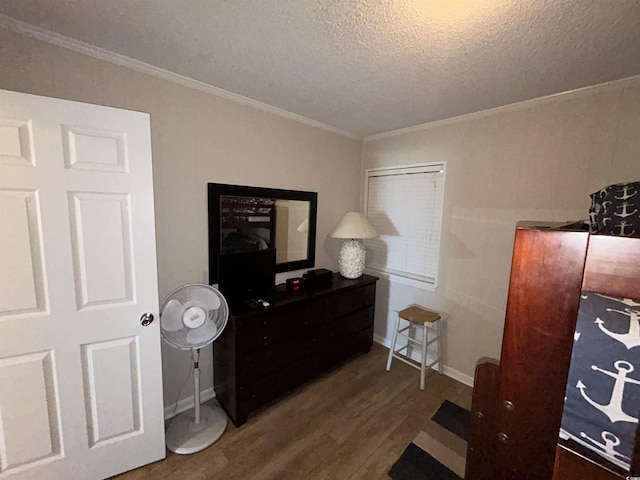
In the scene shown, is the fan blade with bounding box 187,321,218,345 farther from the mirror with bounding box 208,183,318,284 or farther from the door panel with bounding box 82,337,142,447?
the mirror with bounding box 208,183,318,284

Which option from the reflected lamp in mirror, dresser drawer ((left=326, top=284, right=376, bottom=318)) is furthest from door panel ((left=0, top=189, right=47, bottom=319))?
the reflected lamp in mirror

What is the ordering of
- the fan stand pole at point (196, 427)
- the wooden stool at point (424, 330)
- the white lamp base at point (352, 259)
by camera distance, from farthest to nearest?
1. the white lamp base at point (352, 259)
2. the wooden stool at point (424, 330)
3. the fan stand pole at point (196, 427)

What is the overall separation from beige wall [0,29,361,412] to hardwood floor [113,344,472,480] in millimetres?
538

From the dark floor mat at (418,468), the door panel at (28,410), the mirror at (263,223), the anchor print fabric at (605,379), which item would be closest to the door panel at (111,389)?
the door panel at (28,410)

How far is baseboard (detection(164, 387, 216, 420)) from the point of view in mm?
1947

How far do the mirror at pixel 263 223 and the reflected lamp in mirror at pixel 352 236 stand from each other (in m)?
0.30

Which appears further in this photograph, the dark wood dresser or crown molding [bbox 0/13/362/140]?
the dark wood dresser

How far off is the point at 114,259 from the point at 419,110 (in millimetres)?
2377

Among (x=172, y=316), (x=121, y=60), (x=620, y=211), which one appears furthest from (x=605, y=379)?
(x=121, y=60)

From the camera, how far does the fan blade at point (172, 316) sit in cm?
160

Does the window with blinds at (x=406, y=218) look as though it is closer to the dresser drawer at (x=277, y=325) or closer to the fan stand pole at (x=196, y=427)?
the dresser drawer at (x=277, y=325)

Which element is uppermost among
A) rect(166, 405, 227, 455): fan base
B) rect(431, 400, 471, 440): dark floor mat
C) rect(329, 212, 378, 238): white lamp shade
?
rect(329, 212, 378, 238): white lamp shade

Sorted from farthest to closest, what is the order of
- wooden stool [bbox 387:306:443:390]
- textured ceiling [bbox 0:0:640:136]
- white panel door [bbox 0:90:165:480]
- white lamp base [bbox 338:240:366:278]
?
1. white lamp base [bbox 338:240:366:278]
2. wooden stool [bbox 387:306:443:390]
3. white panel door [bbox 0:90:165:480]
4. textured ceiling [bbox 0:0:640:136]

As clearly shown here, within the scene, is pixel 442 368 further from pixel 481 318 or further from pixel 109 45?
pixel 109 45
